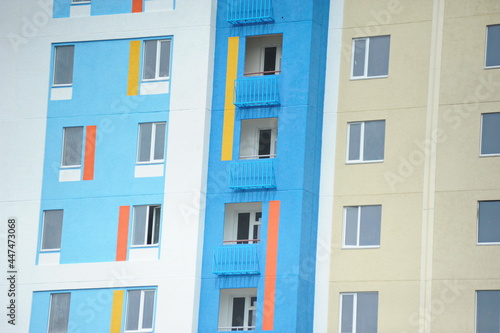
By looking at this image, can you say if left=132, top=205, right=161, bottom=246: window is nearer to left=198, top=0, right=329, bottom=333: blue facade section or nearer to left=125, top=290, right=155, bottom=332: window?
left=125, top=290, right=155, bottom=332: window

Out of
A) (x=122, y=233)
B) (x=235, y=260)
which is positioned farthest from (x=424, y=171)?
(x=122, y=233)

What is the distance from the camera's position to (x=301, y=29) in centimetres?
6088

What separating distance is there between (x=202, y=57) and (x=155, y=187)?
5.87 meters

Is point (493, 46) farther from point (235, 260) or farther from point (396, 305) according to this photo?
point (235, 260)

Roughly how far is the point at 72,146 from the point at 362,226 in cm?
1343

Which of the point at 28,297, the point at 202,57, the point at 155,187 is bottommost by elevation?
the point at 28,297

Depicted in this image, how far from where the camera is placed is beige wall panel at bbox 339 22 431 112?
2343 inches

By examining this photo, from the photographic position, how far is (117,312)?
2393 inches

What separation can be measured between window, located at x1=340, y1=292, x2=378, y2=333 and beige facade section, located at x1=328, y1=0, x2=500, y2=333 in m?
0.28

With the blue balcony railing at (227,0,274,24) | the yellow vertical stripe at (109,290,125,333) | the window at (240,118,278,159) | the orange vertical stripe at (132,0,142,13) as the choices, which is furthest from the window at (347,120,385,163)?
the yellow vertical stripe at (109,290,125,333)

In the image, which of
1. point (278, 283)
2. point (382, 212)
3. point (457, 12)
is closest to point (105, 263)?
point (278, 283)

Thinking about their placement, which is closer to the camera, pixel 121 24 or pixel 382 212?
pixel 382 212

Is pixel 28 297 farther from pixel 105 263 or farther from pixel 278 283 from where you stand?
pixel 278 283

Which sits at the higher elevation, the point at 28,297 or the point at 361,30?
the point at 361,30
